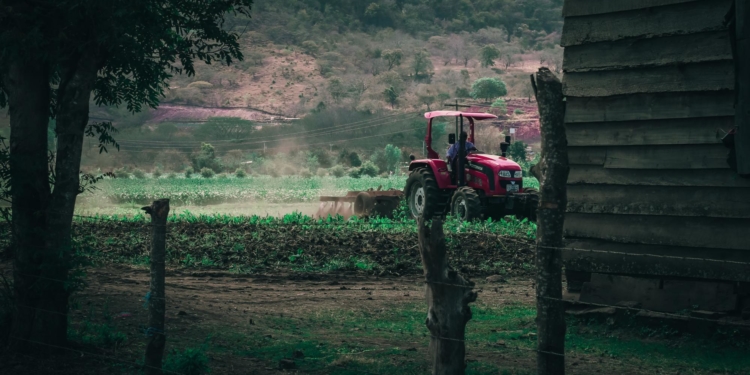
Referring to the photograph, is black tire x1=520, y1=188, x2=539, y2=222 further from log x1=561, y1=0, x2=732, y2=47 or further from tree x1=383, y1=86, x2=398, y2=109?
tree x1=383, y1=86, x2=398, y2=109

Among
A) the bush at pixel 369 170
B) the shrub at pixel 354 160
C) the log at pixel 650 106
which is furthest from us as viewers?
the shrub at pixel 354 160

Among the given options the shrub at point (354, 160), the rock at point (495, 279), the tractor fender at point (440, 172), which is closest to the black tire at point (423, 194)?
the tractor fender at point (440, 172)

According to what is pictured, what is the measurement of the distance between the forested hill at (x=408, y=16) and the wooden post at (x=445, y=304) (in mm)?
138218

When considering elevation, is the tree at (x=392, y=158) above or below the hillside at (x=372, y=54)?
below

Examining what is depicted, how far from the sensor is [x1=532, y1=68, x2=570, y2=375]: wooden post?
5.74 metres

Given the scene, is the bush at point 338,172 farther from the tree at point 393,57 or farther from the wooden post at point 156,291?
the tree at point 393,57

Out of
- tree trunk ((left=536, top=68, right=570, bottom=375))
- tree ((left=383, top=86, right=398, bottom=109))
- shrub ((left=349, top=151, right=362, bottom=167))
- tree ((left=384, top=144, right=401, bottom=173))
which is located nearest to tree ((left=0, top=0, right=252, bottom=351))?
tree trunk ((left=536, top=68, right=570, bottom=375))

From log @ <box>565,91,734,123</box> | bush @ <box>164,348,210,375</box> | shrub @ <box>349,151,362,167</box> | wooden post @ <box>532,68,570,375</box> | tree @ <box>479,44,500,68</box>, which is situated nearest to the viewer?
wooden post @ <box>532,68,570,375</box>

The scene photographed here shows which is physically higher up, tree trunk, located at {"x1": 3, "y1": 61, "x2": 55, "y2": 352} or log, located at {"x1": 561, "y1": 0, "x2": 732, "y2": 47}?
log, located at {"x1": 561, "y1": 0, "x2": 732, "y2": 47}

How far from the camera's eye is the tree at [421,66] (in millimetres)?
129500

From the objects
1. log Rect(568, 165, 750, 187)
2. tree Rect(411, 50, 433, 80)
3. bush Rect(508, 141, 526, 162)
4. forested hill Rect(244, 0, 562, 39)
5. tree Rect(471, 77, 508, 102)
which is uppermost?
forested hill Rect(244, 0, 562, 39)

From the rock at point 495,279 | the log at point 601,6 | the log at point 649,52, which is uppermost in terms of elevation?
the log at point 601,6

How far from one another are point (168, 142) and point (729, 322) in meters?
80.4

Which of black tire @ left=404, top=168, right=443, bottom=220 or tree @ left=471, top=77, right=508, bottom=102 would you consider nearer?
black tire @ left=404, top=168, right=443, bottom=220
